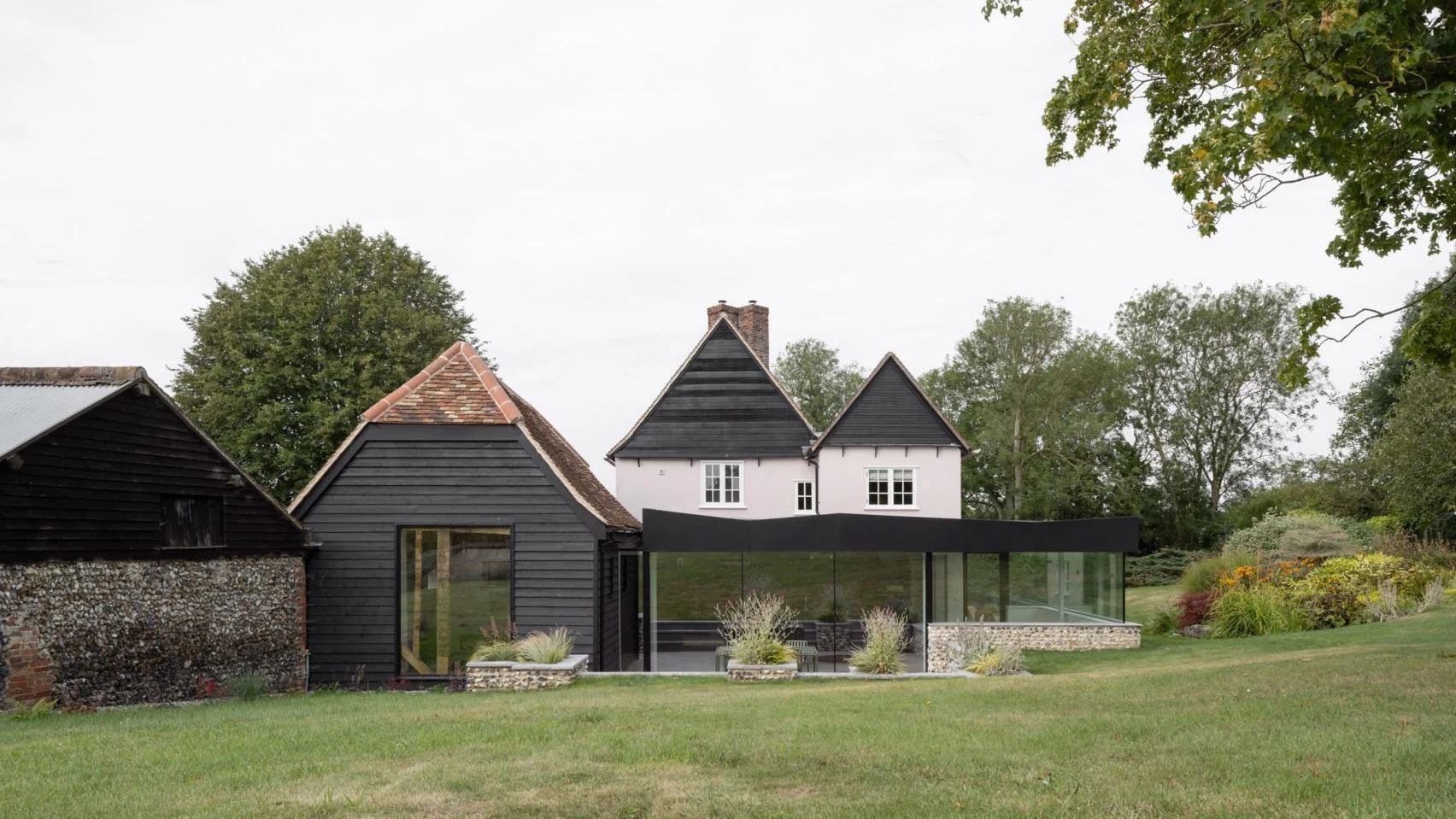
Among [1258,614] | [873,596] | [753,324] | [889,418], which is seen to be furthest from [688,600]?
[753,324]

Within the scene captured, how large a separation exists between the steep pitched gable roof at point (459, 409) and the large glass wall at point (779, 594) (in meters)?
1.55

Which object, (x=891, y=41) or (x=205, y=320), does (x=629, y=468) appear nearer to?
(x=205, y=320)

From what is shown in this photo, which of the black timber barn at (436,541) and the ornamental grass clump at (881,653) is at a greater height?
the black timber barn at (436,541)

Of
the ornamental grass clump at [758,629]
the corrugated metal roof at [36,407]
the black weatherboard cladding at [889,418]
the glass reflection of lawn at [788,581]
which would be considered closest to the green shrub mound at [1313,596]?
the glass reflection of lawn at [788,581]

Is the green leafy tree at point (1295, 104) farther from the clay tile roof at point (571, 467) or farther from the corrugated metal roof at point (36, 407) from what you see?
the corrugated metal roof at point (36, 407)

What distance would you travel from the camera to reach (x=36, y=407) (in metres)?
14.0

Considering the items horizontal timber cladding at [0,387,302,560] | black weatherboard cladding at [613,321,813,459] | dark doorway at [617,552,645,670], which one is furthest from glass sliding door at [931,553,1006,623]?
black weatherboard cladding at [613,321,813,459]

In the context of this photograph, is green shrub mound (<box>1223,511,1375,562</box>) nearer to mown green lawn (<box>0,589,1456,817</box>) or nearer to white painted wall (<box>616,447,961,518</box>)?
white painted wall (<box>616,447,961,518</box>)

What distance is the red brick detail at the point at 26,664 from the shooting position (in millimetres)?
12188

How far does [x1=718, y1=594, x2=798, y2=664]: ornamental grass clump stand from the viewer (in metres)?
15.5

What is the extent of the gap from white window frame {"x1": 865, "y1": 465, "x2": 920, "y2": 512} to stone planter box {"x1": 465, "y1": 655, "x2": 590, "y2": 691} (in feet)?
54.4

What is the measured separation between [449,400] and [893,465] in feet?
52.9

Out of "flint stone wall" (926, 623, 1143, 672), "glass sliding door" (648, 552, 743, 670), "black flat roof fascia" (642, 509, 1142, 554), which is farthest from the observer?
"flint stone wall" (926, 623, 1143, 672)

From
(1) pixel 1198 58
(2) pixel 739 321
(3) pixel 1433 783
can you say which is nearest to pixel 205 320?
(2) pixel 739 321
